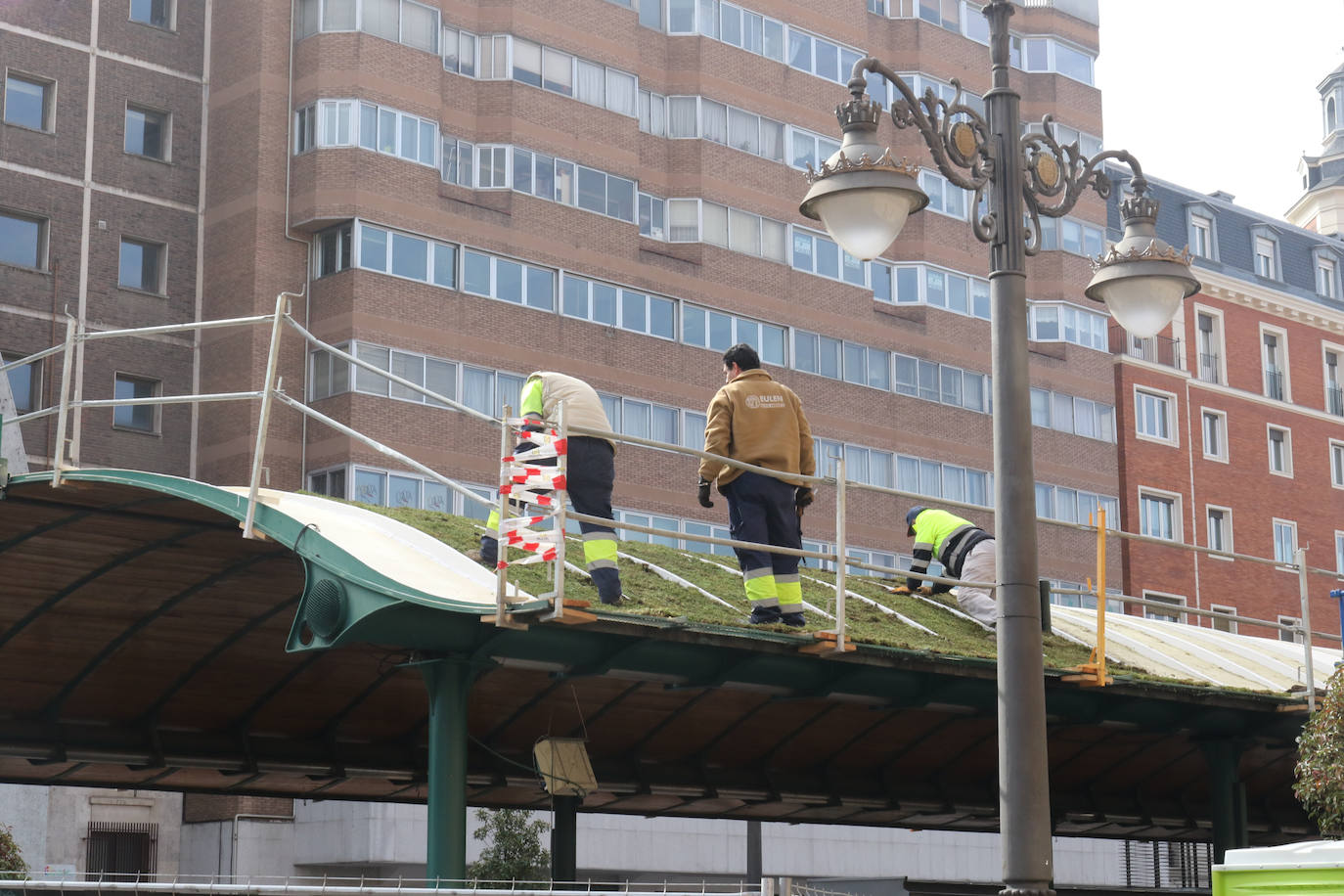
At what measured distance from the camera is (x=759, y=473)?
14.3 metres

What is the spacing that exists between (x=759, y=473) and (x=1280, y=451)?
57895 millimetres

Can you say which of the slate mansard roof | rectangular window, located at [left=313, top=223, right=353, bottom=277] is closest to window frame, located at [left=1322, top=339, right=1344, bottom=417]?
the slate mansard roof

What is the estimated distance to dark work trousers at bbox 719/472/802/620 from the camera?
14.3m

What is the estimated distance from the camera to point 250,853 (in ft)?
162

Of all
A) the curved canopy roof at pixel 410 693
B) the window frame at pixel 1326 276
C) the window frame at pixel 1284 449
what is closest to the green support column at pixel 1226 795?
the curved canopy roof at pixel 410 693

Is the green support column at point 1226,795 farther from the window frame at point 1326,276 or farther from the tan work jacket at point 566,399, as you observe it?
the window frame at point 1326,276

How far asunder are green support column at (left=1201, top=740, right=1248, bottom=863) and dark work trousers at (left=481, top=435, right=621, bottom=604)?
9.24m

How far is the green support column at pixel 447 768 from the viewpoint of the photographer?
13.2 metres

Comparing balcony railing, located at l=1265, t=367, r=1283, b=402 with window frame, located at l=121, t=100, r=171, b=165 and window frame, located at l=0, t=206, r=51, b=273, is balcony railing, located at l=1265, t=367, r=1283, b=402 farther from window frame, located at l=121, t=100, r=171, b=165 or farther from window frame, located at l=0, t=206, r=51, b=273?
window frame, located at l=0, t=206, r=51, b=273

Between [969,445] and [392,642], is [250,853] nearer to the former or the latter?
[969,445]

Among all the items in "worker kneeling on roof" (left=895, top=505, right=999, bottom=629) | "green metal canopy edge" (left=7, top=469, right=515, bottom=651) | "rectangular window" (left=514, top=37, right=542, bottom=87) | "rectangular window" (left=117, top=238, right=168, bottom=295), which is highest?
"rectangular window" (left=514, top=37, right=542, bottom=87)

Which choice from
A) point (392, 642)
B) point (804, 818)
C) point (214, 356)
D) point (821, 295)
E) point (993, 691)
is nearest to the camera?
point (392, 642)

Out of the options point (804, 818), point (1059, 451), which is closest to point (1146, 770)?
point (804, 818)

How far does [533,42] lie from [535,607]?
39.4m
